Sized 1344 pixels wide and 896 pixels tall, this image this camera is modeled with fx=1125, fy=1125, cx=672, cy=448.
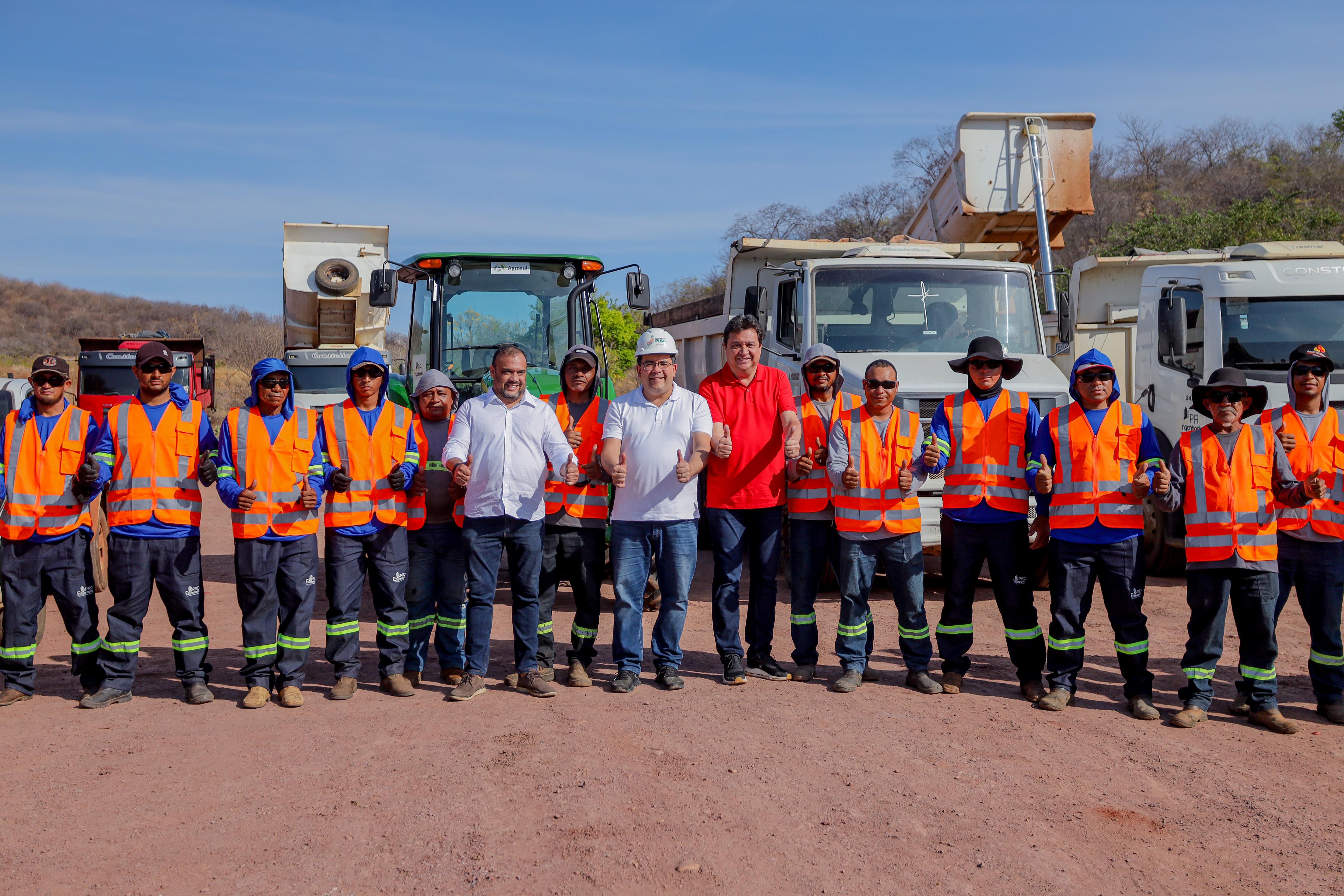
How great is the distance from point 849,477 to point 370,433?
257 cm

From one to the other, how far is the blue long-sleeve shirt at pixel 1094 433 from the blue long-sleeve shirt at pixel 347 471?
3261 millimetres

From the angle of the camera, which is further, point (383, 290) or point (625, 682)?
point (383, 290)

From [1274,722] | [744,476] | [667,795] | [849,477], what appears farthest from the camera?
[744,476]

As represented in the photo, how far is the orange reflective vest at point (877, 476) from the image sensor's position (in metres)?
6.11

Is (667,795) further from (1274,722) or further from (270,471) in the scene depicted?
(1274,722)

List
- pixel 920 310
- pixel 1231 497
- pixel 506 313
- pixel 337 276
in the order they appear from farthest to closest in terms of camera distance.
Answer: pixel 337 276 < pixel 506 313 < pixel 920 310 < pixel 1231 497

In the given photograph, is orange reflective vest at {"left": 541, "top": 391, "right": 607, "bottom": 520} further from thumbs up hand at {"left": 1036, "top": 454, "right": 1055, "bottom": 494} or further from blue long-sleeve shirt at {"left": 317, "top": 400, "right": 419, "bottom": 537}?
thumbs up hand at {"left": 1036, "top": 454, "right": 1055, "bottom": 494}

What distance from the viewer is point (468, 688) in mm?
5898

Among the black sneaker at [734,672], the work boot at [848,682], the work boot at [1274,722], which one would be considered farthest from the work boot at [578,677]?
the work boot at [1274,722]

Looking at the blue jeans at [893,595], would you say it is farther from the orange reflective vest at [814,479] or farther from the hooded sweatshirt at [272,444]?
the hooded sweatshirt at [272,444]

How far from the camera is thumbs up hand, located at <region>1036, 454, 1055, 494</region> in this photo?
5.75 m

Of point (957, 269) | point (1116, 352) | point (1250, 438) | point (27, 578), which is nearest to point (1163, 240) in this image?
point (1116, 352)

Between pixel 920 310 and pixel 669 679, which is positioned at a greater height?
pixel 920 310

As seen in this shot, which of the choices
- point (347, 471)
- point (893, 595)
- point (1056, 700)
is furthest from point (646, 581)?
point (1056, 700)
